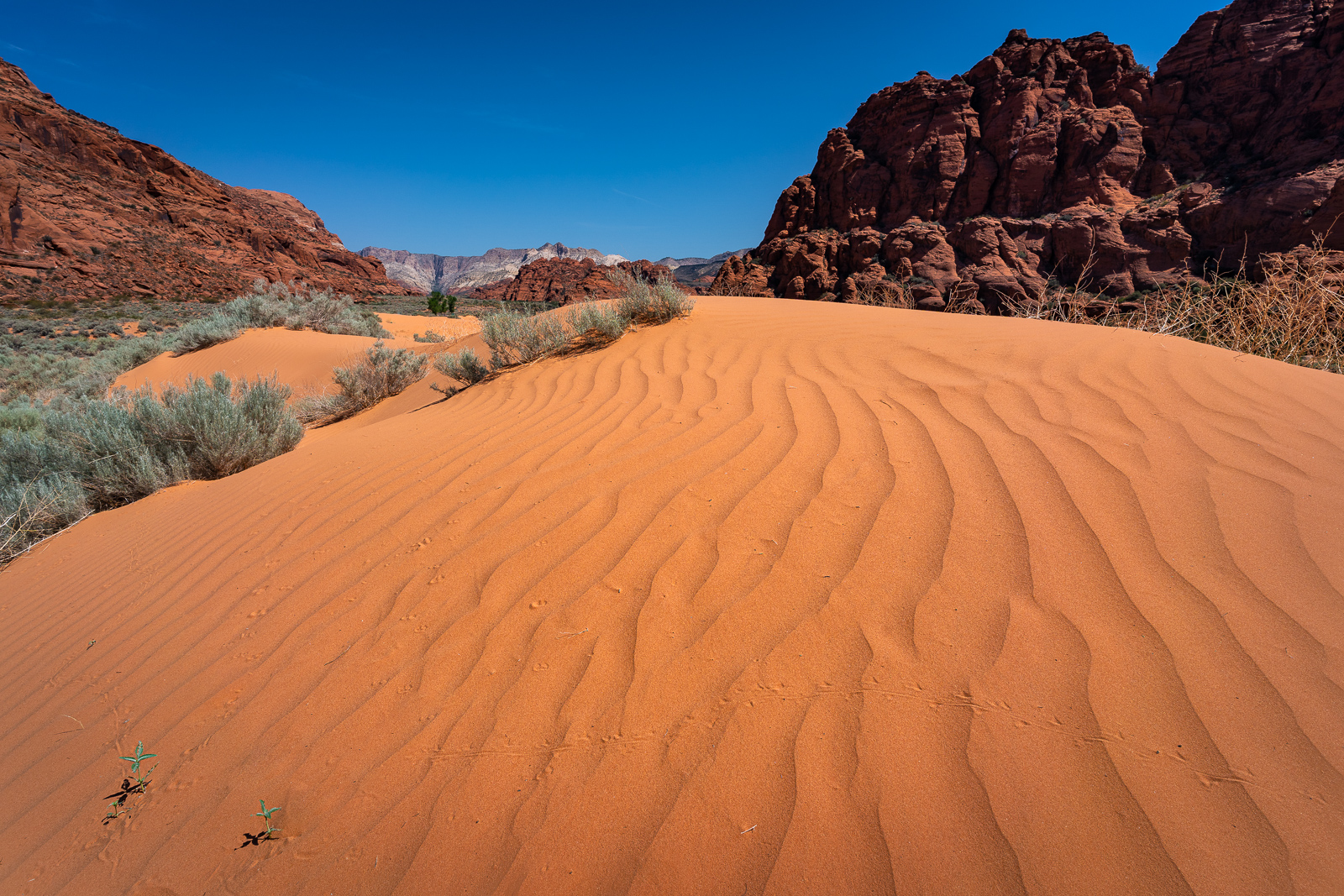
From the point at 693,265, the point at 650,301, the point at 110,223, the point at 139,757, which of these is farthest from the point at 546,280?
the point at 139,757

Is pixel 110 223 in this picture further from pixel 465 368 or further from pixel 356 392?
pixel 465 368

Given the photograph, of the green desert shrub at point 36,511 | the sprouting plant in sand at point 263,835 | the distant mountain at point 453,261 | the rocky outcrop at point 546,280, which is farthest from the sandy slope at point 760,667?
the distant mountain at point 453,261

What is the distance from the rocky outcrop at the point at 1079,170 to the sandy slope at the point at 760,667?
25.1m

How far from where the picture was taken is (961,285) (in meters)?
27.5

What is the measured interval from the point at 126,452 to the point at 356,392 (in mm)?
2631

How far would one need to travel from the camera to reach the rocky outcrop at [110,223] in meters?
24.5

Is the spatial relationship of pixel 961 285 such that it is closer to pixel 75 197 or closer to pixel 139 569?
pixel 139 569

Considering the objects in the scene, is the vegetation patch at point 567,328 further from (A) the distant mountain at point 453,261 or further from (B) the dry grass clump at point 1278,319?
(A) the distant mountain at point 453,261

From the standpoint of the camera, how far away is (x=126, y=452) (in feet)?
11.9

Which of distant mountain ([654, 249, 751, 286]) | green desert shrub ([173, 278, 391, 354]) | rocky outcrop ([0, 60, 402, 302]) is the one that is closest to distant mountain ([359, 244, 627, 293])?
distant mountain ([654, 249, 751, 286])

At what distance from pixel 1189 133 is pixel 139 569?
43810 millimetres

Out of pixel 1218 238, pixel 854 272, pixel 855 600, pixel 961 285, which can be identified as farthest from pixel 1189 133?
pixel 855 600

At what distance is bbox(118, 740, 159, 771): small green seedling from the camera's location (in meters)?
1.41

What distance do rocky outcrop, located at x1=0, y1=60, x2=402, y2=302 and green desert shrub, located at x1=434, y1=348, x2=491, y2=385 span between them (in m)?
28.8
